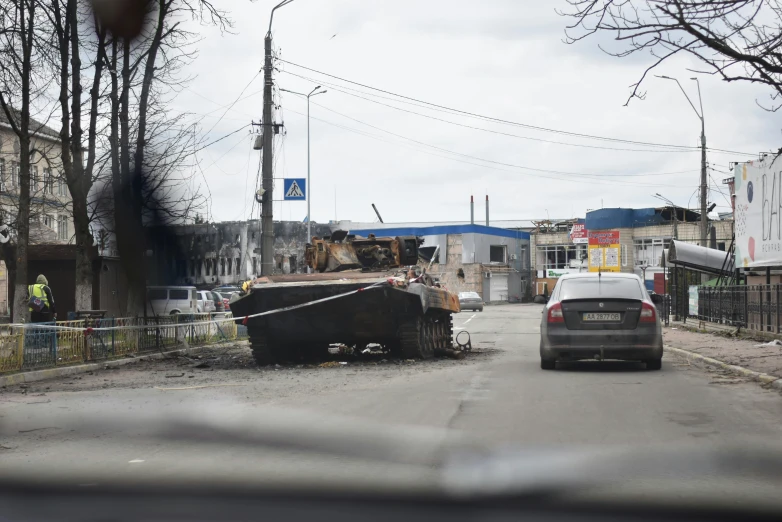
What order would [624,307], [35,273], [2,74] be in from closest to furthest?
[624,307] < [2,74] < [35,273]

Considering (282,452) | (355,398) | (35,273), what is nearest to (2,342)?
(355,398)

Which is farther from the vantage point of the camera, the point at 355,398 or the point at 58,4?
the point at 58,4

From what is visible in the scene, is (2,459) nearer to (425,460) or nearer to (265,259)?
(425,460)

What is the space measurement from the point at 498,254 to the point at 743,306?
60.8 m

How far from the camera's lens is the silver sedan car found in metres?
13.3

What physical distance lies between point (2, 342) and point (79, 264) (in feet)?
20.6

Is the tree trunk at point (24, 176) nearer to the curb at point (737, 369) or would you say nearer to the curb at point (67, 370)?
the curb at point (67, 370)

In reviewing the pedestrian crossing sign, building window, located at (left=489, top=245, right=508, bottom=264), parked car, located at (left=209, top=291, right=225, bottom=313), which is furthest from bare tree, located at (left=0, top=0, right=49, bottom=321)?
building window, located at (left=489, top=245, right=508, bottom=264)

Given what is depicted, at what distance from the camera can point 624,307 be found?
13.4 metres

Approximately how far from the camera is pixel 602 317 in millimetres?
13367

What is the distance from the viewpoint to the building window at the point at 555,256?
288ft

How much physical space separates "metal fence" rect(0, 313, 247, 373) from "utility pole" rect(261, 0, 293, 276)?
96.5 inches

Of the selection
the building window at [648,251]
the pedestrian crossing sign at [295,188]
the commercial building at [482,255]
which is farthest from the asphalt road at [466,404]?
the building window at [648,251]

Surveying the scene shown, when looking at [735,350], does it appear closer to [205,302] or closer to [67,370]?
[67,370]
